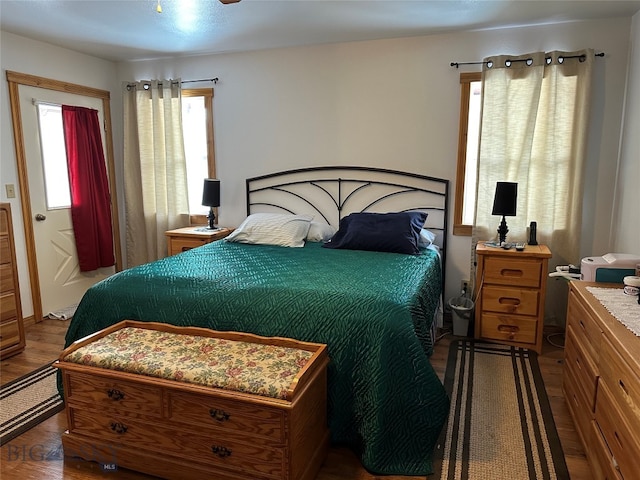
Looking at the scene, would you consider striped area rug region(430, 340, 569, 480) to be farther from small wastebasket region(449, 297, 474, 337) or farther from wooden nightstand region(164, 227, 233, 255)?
wooden nightstand region(164, 227, 233, 255)

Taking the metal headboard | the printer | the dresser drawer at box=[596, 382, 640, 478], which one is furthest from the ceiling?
the dresser drawer at box=[596, 382, 640, 478]

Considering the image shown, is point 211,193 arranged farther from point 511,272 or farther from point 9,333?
point 511,272

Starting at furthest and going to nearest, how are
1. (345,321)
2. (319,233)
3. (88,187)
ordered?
1. (88,187)
2. (319,233)
3. (345,321)

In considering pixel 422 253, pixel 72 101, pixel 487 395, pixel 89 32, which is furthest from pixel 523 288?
pixel 72 101

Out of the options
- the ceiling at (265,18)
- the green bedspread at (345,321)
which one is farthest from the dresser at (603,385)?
the ceiling at (265,18)

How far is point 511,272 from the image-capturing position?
3.16 m

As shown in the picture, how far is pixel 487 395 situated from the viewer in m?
2.55

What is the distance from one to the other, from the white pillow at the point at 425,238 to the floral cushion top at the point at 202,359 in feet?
5.85

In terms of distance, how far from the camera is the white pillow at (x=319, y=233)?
366cm

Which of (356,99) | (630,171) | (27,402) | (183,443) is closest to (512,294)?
(630,171)

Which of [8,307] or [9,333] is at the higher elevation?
Answer: [8,307]

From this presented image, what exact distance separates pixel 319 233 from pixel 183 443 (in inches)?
83.2

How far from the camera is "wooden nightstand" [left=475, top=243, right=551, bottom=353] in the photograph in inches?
122

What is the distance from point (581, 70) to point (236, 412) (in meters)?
3.23
